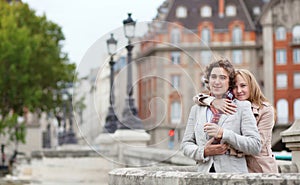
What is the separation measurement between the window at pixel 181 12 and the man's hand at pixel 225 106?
69.4m

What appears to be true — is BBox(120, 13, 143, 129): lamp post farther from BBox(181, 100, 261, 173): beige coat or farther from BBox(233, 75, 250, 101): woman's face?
BBox(181, 100, 261, 173): beige coat

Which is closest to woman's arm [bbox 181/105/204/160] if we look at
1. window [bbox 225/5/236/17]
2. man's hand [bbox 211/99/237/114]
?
man's hand [bbox 211/99/237/114]

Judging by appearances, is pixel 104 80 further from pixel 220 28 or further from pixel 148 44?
pixel 220 28

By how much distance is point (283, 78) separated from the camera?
249 feet

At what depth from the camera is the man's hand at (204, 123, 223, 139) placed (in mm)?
5805

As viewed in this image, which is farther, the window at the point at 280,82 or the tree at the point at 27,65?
the window at the point at 280,82

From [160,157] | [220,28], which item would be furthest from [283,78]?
[160,157]

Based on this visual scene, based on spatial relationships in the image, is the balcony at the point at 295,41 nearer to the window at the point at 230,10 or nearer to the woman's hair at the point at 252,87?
the window at the point at 230,10

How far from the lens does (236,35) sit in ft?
254

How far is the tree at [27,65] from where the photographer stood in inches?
2087

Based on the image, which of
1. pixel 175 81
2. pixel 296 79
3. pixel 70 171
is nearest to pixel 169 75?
pixel 175 81

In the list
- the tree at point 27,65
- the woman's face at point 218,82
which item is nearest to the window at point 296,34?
the tree at point 27,65

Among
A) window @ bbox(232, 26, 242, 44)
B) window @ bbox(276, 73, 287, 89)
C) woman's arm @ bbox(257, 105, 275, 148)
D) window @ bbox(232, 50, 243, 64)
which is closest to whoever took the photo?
woman's arm @ bbox(257, 105, 275, 148)

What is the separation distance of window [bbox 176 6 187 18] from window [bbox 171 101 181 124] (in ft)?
202
